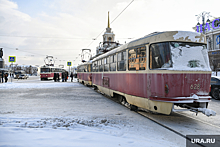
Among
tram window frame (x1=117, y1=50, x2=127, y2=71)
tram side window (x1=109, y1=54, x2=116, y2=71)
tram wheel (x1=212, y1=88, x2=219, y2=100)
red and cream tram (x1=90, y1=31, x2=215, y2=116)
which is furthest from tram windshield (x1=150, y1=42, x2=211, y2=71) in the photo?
tram wheel (x1=212, y1=88, x2=219, y2=100)

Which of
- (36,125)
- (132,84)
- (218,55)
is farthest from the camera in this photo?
(218,55)

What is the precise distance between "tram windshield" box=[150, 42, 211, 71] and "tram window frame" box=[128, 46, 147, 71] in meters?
0.51

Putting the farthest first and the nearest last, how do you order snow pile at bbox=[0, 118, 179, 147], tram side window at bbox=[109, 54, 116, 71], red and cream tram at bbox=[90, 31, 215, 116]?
tram side window at bbox=[109, 54, 116, 71] → red and cream tram at bbox=[90, 31, 215, 116] → snow pile at bbox=[0, 118, 179, 147]

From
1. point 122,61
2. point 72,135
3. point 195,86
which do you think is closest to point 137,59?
point 122,61

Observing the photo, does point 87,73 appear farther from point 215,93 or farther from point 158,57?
point 158,57

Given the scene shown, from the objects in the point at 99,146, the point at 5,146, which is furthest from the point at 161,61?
the point at 5,146

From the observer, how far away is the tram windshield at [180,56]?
5.73 m

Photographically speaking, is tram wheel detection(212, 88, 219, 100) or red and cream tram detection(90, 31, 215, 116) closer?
red and cream tram detection(90, 31, 215, 116)

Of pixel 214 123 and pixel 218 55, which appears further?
pixel 218 55

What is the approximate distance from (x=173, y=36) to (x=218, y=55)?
36109 millimetres

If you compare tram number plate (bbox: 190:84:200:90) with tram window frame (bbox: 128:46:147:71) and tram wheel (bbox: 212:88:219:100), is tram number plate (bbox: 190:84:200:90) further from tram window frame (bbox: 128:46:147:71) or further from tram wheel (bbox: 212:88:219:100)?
tram wheel (bbox: 212:88:219:100)

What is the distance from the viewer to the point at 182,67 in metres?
5.67

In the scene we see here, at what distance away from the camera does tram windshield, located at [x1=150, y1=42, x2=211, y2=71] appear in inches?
226

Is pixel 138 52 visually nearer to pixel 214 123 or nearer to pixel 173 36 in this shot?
pixel 173 36
